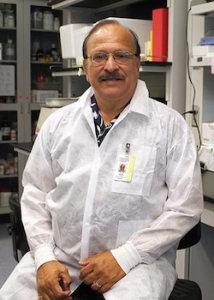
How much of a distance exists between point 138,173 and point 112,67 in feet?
1.12

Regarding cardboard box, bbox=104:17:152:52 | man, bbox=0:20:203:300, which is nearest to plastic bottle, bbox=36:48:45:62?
cardboard box, bbox=104:17:152:52

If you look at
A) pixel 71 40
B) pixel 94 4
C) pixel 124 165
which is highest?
pixel 94 4

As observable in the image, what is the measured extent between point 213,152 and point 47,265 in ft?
2.62

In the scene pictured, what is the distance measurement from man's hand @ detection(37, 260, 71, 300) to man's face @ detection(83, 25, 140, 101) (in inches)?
22.0

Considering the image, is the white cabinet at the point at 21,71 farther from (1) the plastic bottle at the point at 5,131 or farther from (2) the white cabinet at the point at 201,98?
(2) the white cabinet at the point at 201,98

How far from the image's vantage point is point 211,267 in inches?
84.6

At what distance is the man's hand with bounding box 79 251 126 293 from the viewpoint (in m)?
1.29

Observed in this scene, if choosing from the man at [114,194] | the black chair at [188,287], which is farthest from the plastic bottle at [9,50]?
the black chair at [188,287]

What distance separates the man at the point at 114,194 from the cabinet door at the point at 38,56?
2.50 meters

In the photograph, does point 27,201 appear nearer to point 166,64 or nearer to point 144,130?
point 144,130

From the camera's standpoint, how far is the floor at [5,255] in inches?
115

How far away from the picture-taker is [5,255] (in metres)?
3.26

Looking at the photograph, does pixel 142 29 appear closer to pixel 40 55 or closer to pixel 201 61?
pixel 201 61

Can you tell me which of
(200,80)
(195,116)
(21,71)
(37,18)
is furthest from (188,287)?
(37,18)
